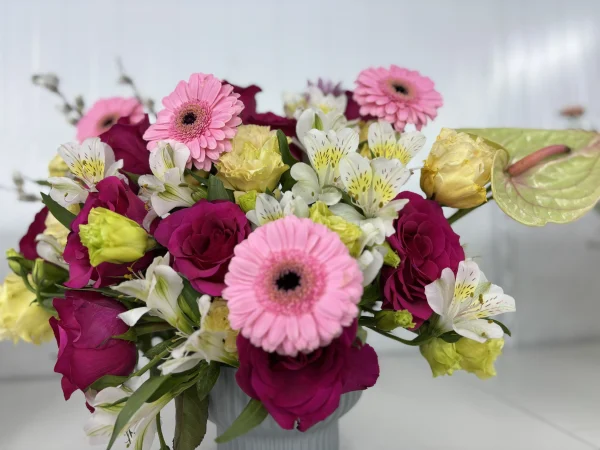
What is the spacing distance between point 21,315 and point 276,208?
32cm

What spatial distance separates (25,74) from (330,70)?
535mm

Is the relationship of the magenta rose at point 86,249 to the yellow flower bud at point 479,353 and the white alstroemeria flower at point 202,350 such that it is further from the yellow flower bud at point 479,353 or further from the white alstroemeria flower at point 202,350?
the yellow flower bud at point 479,353

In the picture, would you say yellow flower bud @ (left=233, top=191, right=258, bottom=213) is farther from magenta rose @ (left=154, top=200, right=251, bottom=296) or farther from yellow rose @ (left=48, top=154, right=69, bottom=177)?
yellow rose @ (left=48, top=154, right=69, bottom=177)

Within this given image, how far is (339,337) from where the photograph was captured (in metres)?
0.37

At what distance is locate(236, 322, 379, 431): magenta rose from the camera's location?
0.38 metres

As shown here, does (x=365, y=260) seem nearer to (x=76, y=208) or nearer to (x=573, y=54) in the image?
(x=76, y=208)

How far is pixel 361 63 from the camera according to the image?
108 cm

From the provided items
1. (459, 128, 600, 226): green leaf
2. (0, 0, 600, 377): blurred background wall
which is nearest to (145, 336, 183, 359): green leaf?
(459, 128, 600, 226): green leaf

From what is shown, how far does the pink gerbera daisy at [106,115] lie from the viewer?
695mm

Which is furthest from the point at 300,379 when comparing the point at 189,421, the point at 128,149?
the point at 128,149

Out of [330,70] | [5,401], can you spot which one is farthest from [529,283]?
[5,401]

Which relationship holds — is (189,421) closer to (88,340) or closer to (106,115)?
(88,340)

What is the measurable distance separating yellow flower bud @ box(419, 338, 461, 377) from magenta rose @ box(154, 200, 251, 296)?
7.2 inches

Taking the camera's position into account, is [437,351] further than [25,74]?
No
